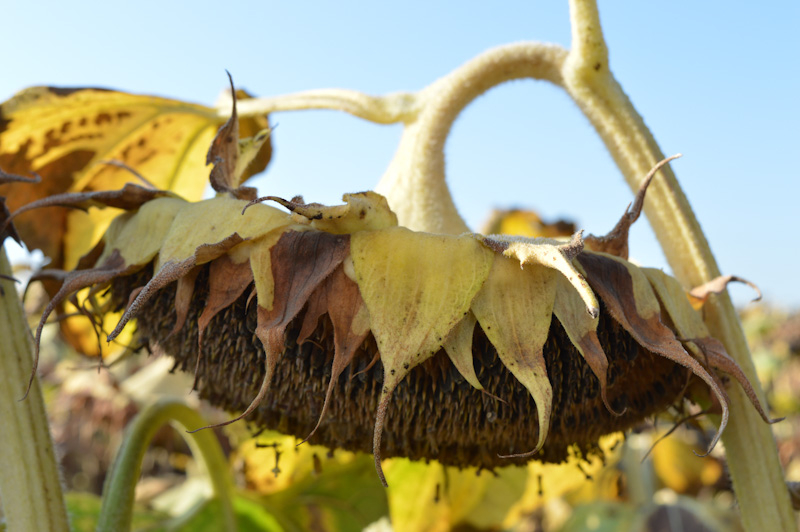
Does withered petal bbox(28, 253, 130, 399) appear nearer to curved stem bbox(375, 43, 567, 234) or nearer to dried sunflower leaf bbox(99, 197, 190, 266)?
dried sunflower leaf bbox(99, 197, 190, 266)

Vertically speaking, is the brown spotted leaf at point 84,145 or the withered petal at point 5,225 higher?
the brown spotted leaf at point 84,145

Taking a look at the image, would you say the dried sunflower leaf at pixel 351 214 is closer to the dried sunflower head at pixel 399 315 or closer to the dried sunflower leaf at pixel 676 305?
the dried sunflower head at pixel 399 315

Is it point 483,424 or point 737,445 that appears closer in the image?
point 483,424

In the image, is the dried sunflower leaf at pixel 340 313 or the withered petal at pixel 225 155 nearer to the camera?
the dried sunflower leaf at pixel 340 313

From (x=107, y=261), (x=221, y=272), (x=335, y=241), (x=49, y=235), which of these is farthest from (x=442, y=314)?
(x=49, y=235)

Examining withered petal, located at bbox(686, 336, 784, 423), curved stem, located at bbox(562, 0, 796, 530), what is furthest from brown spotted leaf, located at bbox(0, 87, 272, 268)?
withered petal, located at bbox(686, 336, 784, 423)

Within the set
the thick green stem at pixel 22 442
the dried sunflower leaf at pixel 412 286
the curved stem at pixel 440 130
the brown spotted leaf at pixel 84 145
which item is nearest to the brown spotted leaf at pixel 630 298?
the dried sunflower leaf at pixel 412 286

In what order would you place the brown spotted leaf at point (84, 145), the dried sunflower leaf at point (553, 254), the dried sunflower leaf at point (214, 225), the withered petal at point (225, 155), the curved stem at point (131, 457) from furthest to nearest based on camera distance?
the brown spotted leaf at point (84, 145) < the curved stem at point (131, 457) < the withered petal at point (225, 155) < the dried sunflower leaf at point (214, 225) < the dried sunflower leaf at point (553, 254)

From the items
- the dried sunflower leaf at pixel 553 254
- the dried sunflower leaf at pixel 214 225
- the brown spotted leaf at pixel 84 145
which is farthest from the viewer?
the brown spotted leaf at pixel 84 145

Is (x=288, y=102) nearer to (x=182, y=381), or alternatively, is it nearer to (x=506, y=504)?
(x=506, y=504)
